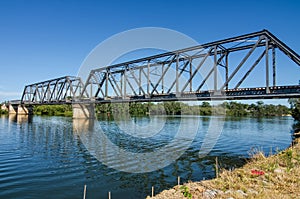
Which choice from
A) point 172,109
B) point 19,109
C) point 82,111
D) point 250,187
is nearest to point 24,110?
point 19,109

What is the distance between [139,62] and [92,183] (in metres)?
33.3

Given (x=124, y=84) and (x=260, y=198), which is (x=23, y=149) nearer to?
(x=260, y=198)

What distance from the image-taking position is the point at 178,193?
24.3 feet

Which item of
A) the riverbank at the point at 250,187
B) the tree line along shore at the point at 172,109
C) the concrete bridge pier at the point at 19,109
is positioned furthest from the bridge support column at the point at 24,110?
the riverbank at the point at 250,187

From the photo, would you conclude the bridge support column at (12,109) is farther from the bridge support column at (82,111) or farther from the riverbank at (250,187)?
the riverbank at (250,187)

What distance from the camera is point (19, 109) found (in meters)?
104

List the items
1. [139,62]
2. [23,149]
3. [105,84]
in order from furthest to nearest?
[105,84] < [139,62] < [23,149]

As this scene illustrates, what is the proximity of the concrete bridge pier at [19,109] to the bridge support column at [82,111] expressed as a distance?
48590 millimetres

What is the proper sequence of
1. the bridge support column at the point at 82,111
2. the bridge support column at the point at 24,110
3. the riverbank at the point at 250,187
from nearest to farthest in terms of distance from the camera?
1. the riverbank at the point at 250,187
2. the bridge support column at the point at 82,111
3. the bridge support column at the point at 24,110

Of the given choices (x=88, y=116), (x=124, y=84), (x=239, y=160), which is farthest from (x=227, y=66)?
(x=88, y=116)

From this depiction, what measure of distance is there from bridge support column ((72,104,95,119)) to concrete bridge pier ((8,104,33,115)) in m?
48.6

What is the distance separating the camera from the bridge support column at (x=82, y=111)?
70000 millimetres

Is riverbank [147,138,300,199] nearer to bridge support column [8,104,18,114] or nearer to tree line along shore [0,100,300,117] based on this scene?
tree line along shore [0,100,300,117]

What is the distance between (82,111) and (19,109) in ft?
166
